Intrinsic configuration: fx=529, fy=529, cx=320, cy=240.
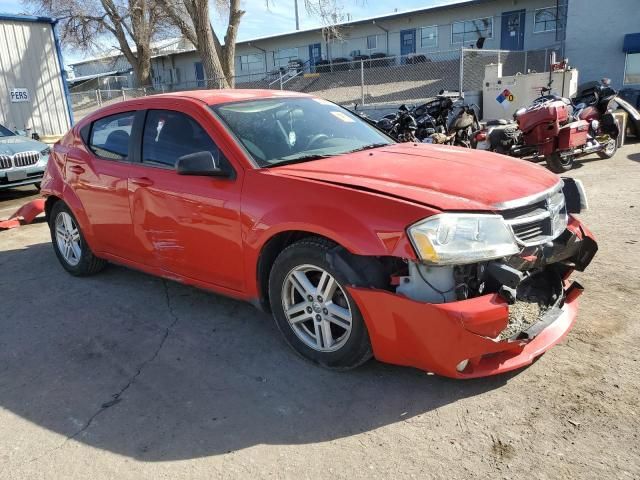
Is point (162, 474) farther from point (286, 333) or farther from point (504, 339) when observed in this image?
point (504, 339)

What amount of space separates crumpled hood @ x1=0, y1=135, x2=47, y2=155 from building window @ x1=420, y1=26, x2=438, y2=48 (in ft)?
93.1

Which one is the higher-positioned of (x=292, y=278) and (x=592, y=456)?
(x=292, y=278)

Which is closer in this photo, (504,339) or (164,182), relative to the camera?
(504,339)

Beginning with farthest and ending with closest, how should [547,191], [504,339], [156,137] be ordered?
1. [156,137]
2. [547,191]
3. [504,339]

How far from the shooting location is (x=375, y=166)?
333 cm

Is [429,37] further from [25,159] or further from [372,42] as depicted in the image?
Answer: [25,159]

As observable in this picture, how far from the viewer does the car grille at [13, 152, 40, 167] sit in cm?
971

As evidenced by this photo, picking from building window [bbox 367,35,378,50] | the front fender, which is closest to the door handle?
the front fender

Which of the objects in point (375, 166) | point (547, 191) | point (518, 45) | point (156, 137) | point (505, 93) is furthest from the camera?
point (518, 45)

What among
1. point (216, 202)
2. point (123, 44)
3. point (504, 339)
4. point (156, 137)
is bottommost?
point (504, 339)

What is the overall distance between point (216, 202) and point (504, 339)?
195cm

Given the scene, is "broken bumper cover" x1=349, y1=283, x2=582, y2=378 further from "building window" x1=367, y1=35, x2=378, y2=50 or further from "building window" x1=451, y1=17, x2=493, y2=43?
"building window" x1=367, y1=35, x2=378, y2=50

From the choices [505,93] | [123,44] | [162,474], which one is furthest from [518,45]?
[162,474]

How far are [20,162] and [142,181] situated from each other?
7177 millimetres
